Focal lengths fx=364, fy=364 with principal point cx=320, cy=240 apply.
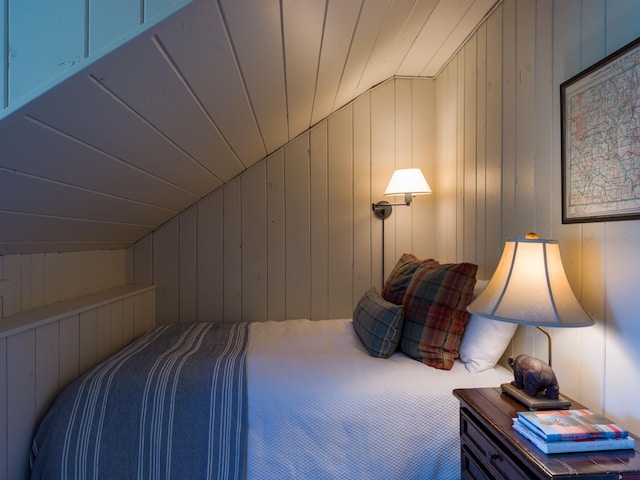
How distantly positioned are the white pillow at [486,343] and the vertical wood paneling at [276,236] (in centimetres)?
131

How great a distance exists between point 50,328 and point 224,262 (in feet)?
3.62

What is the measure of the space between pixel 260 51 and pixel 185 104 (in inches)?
12.2

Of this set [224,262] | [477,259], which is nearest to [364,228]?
[477,259]

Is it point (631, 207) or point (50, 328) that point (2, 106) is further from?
point (631, 207)

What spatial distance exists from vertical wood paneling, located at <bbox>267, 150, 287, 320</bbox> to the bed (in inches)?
39.9

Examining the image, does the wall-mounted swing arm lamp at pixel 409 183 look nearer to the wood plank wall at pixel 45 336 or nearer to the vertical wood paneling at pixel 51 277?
A: the wood plank wall at pixel 45 336

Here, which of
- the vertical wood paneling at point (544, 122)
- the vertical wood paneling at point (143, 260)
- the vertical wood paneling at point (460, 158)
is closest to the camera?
the vertical wood paneling at point (544, 122)

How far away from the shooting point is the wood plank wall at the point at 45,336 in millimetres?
1265

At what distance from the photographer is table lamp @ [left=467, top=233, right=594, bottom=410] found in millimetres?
1044

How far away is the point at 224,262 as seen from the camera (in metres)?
2.45

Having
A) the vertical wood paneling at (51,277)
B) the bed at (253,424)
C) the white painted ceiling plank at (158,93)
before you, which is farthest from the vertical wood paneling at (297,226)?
the vertical wood paneling at (51,277)

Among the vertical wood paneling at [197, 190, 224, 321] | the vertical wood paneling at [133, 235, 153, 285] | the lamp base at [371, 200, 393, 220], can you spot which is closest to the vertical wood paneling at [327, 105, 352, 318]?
the lamp base at [371, 200, 393, 220]

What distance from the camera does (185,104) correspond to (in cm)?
123

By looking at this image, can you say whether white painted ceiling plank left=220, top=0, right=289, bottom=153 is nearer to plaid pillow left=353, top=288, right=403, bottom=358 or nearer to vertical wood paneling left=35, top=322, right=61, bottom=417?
plaid pillow left=353, top=288, right=403, bottom=358
